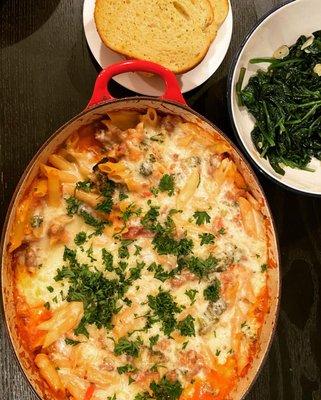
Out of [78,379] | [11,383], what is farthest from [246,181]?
[11,383]

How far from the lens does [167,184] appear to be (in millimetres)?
2697

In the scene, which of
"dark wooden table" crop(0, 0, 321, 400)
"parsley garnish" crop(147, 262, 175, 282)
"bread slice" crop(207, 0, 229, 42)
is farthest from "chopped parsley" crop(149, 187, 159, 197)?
"bread slice" crop(207, 0, 229, 42)

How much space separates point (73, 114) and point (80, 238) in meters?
0.61

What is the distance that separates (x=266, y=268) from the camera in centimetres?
276

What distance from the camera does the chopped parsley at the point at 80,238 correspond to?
2.64 meters

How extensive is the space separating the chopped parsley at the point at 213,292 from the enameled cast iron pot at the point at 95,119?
213 millimetres

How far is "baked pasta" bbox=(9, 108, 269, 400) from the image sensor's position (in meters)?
2.60

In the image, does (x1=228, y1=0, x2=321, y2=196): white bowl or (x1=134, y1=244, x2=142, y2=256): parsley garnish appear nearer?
(x1=134, y1=244, x2=142, y2=256): parsley garnish

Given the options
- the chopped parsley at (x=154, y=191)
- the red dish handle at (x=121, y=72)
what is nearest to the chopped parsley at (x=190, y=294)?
the chopped parsley at (x=154, y=191)

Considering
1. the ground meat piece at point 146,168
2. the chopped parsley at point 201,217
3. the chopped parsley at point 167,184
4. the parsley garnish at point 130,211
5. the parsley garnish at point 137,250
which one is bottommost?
the parsley garnish at point 137,250

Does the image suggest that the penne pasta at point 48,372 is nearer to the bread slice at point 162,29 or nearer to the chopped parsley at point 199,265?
the chopped parsley at point 199,265

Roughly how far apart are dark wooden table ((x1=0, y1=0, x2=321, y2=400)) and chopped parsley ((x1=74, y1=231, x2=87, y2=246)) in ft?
1.34

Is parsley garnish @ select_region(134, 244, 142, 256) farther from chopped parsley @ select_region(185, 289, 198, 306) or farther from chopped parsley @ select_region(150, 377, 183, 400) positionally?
chopped parsley @ select_region(150, 377, 183, 400)

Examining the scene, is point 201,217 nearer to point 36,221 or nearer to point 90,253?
point 90,253
